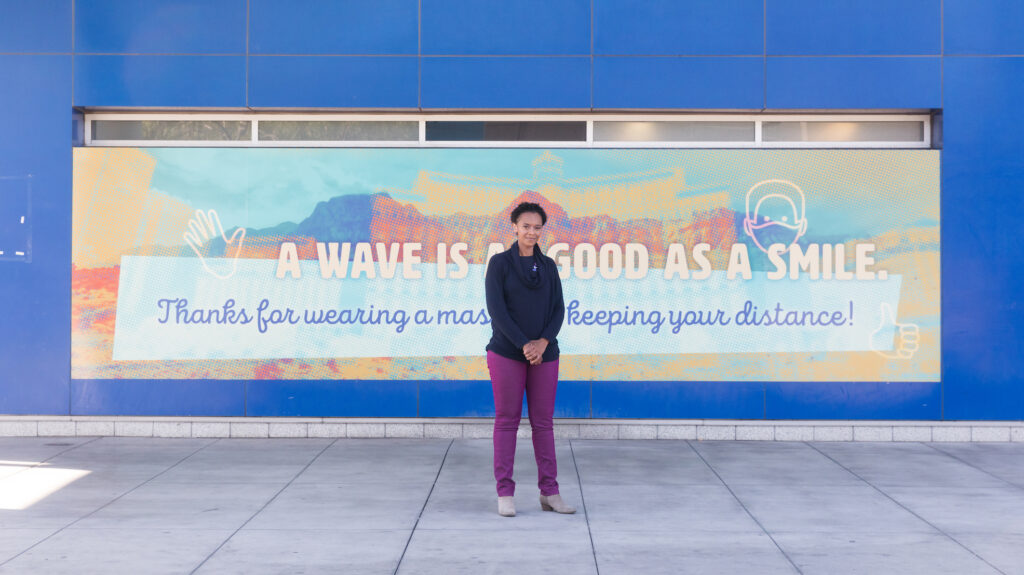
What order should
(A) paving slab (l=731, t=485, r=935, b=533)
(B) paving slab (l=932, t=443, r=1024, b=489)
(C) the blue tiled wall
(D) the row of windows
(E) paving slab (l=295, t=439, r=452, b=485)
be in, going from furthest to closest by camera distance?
(D) the row of windows → (C) the blue tiled wall → (B) paving slab (l=932, t=443, r=1024, b=489) → (E) paving slab (l=295, t=439, r=452, b=485) → (A) paving slab (l=731, t=485, r=935, b=533)

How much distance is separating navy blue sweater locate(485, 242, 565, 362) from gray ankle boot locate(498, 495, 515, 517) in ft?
2.88

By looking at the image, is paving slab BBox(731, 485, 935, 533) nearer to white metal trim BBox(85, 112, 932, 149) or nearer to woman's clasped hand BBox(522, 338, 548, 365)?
woman's clasped hand BBox(522, 338, 548, 365)

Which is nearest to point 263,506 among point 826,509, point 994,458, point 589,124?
point 826,509

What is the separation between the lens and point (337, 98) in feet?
28.8

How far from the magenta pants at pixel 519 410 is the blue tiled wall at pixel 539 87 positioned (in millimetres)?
2607

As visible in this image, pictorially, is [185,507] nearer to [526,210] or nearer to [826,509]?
[526,210]

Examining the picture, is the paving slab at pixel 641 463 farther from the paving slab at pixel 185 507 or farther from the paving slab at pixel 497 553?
the paving slab at pixel 185 507

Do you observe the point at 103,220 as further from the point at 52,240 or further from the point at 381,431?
the point at 381,431

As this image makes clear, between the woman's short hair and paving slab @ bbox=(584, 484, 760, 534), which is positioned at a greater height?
the woman's short hair

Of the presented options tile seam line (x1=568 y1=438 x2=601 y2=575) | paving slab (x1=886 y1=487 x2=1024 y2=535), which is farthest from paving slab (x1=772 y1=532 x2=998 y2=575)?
tile seam line (x1=568 y1=438 x2=601 y2=575)

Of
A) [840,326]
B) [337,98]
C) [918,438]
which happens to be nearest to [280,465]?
[337,98]

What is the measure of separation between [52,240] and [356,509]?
15.1 ft

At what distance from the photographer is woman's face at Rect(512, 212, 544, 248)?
612 cm

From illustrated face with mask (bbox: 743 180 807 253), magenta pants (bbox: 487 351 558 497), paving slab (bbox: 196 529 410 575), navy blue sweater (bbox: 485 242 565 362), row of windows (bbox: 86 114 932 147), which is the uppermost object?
row of windows (bbox: 86 114 932 147)
